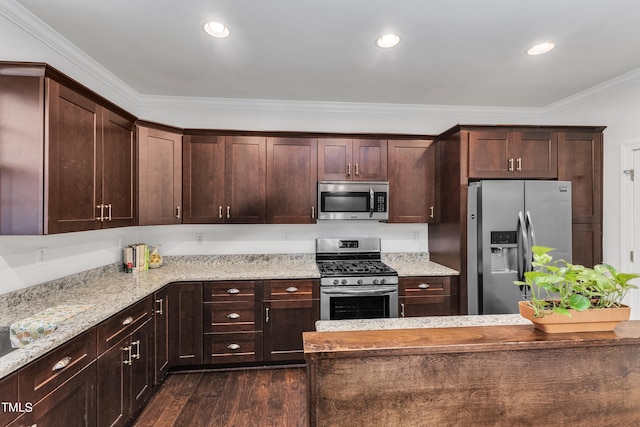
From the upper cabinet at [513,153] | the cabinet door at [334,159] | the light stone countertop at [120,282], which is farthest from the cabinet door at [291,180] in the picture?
the upper cabinet at [513,153]

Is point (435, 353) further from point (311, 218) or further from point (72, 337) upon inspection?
point (311, 218)

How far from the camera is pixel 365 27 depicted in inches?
80.7

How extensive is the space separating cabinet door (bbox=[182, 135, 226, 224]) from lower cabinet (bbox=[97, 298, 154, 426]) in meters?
1.03

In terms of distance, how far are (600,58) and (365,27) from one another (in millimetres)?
2073

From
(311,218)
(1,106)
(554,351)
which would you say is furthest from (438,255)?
(1,106)

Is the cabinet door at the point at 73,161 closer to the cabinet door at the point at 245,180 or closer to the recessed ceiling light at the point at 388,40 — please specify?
the cabinet door at the point at 245,180

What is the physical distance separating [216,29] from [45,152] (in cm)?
131

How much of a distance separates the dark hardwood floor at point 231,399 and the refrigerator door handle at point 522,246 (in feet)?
7.18

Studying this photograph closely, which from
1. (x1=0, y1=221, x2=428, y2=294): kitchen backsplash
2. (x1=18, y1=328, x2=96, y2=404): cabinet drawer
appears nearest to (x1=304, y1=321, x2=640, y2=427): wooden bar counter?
(x1=18, y1=328, x2=96, y2=404): cabinet drawer

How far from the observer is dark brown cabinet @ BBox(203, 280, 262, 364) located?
2.80 m

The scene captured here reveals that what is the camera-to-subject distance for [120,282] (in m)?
2.54

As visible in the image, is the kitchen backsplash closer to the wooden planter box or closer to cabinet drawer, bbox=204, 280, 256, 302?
cabinet drawer, bbox=204, 280, 256, 302

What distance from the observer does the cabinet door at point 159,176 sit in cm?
271

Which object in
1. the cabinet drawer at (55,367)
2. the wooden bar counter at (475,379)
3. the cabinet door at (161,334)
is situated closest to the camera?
the wooden bar counter at (475,379)
